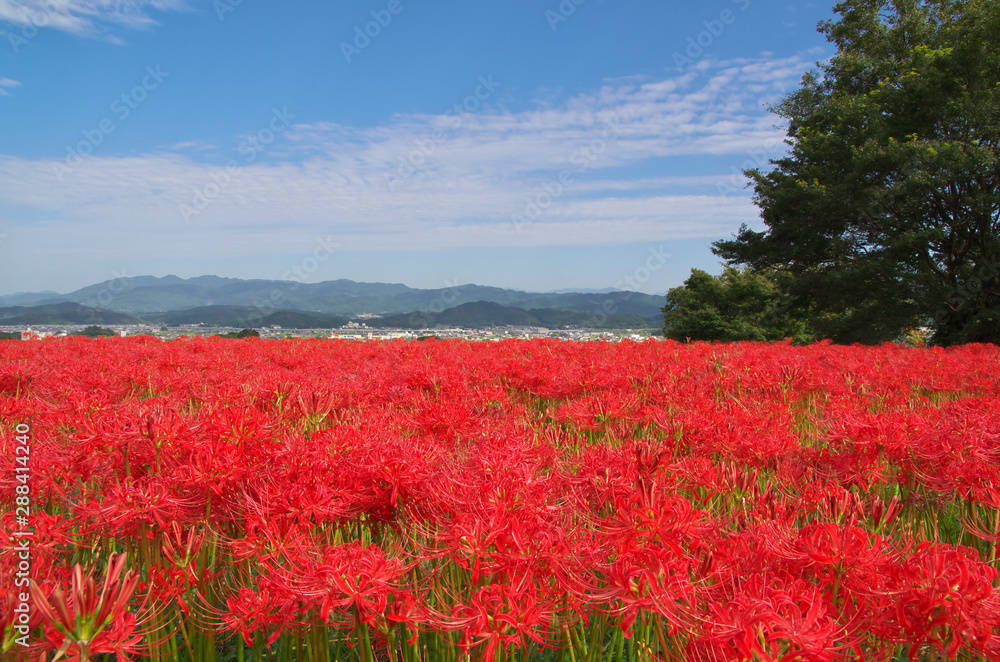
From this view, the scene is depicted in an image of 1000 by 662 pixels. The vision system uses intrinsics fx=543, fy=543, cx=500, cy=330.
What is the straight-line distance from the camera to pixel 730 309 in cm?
2500

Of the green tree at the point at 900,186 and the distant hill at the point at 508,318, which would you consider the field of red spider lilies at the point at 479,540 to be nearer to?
the green tree at the point at 900,186

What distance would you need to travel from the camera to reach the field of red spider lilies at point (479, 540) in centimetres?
112

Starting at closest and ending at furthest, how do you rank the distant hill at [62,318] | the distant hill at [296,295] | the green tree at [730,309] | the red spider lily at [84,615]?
the red spider lily at [84,615], the green tree at [730,309], the distant hill at [62,318], the distant hill at [296,295]

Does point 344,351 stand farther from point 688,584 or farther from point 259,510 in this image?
point 688,584

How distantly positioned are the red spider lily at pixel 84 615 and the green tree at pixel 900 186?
1884 cm

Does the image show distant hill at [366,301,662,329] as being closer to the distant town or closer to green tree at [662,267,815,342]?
green tree at [662,267,815,342]

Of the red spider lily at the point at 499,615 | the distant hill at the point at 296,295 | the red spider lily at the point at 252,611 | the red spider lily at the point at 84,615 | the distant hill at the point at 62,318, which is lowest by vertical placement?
the red spider lily at the point at 252,611

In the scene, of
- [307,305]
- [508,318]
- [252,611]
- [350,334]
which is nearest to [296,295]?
[307,305]

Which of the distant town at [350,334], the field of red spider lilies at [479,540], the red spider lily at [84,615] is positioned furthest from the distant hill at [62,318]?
the red spider lily at [84,615]

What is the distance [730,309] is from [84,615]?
26.6m

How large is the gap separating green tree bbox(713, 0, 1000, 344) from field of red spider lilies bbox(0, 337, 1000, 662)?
16338 mm

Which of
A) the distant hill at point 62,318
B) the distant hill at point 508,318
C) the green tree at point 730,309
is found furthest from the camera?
the distant hill at point 508,318

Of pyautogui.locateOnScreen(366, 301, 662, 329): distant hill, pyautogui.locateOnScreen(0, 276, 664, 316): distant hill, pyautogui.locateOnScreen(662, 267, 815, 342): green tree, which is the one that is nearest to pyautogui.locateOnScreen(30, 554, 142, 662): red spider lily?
pyautogui.locateOnScreen(662, 267, 815, 342): green tree

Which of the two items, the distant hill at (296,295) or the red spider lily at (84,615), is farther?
the distant hill at (296,295)
